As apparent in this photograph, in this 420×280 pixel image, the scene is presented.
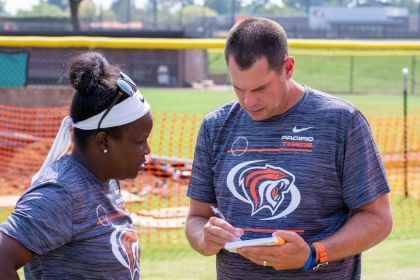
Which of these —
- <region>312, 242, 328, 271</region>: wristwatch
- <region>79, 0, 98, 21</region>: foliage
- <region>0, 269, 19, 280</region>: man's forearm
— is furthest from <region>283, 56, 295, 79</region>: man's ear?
<region>79, 0, 98, 21</region>: foliage

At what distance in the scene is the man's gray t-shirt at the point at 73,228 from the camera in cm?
302

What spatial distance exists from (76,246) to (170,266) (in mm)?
4929

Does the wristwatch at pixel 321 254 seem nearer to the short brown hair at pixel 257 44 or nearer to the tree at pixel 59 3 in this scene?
the short brown hair at pixel 257 44

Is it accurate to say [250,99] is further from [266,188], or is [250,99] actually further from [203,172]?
[203,172]

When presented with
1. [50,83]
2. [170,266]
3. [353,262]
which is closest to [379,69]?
[50,83]

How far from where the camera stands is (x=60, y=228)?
121 inches

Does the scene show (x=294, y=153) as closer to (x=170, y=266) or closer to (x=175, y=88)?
(x=170, y=266)

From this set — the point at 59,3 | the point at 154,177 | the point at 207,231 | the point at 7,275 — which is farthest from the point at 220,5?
the point at 7,275

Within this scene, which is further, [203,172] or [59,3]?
[59,3]

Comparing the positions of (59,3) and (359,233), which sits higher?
(59,3)

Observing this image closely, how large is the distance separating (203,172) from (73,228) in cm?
88

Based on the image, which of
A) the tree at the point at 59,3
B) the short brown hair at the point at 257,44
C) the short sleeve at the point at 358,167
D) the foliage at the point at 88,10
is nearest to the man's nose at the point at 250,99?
the short brown hair at the point at 257,44

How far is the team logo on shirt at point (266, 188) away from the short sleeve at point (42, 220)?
0.85 metres

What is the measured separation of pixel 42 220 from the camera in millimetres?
3010
